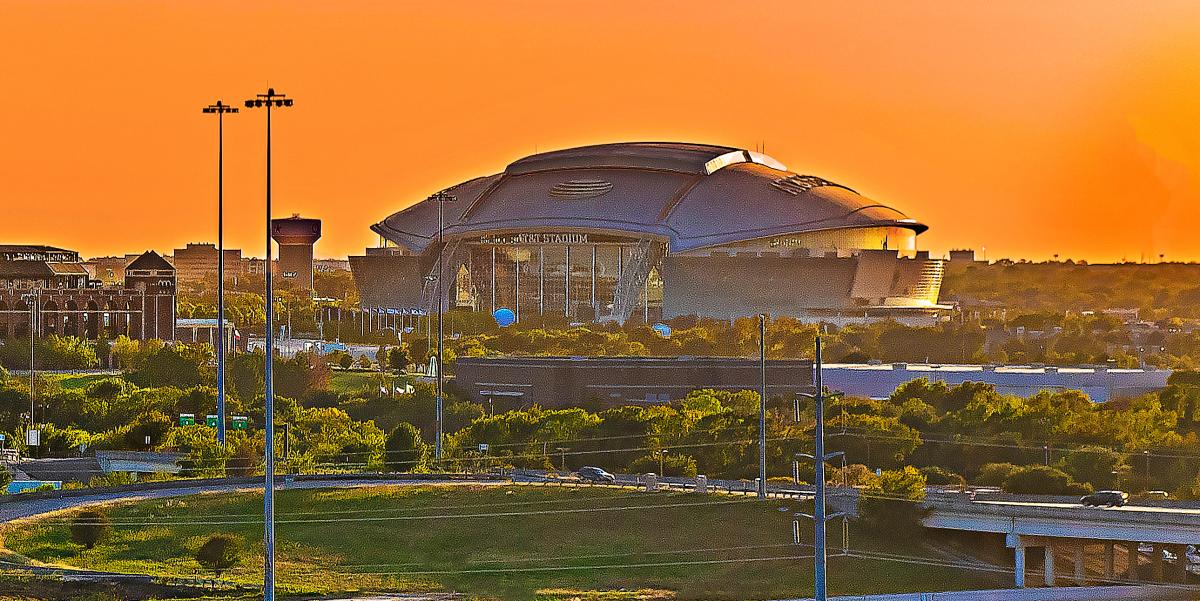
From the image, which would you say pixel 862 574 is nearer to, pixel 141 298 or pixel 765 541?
pixel 765 541

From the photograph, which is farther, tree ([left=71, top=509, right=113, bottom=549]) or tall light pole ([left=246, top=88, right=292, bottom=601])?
tree ([left=71, top=509, right=113, bottom=549])

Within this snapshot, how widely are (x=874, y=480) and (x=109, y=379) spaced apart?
51.1 metres

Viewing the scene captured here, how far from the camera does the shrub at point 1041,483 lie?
58.0 meters

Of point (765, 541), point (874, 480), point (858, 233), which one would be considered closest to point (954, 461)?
point (874, 480)

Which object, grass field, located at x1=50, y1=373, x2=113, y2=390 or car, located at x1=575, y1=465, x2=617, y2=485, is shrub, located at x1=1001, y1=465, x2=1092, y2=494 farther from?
grass field, located at x1=50, y1=373, x2=113, y2=390

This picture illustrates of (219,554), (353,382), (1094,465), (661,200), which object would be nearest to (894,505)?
(1094,465)

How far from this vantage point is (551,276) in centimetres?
16662

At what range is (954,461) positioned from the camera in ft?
219

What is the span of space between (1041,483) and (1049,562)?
27.4 feet

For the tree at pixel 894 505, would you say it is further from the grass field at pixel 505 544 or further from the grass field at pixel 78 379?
the grass field at pixel 78 379

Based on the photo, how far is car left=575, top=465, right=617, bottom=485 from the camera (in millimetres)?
58719

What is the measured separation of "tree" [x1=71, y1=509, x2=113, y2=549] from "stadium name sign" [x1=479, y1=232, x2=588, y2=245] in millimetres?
110538

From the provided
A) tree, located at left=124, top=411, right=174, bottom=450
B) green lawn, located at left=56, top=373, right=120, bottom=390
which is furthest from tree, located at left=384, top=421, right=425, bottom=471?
green lawn, located at left=56, top=373, right=120, bottom=390

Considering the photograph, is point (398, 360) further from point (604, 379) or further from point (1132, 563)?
point (1132, 563)
